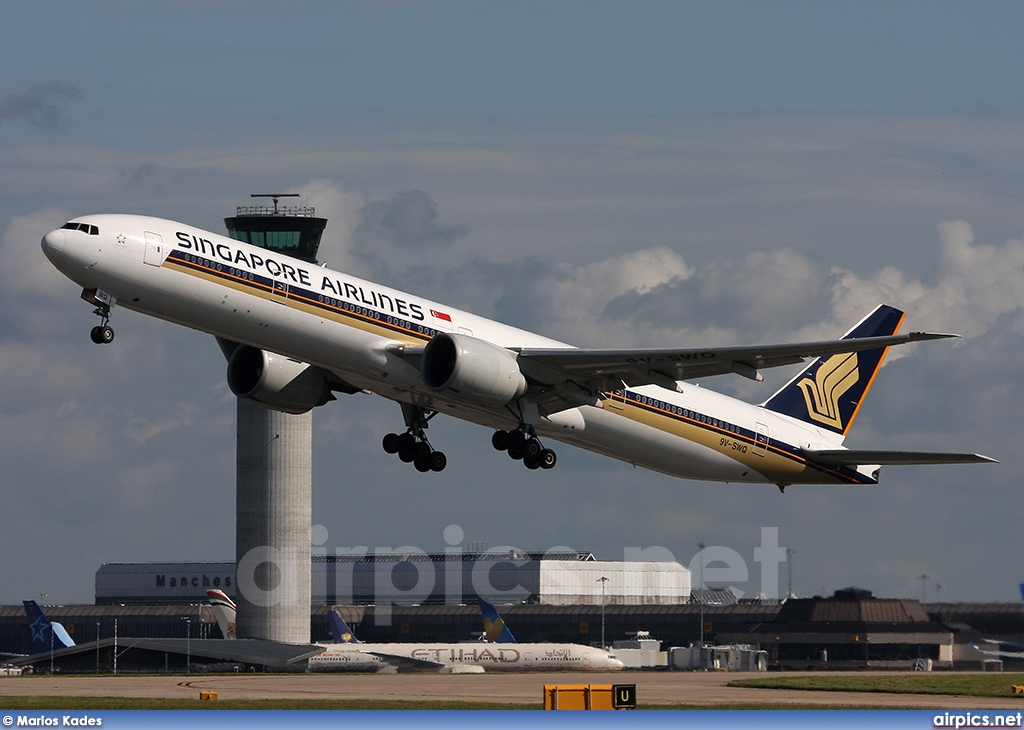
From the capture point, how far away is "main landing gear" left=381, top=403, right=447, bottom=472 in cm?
6059

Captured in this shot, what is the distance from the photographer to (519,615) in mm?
140500

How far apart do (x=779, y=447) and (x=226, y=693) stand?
2750 centimetres

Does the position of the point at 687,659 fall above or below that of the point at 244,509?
below

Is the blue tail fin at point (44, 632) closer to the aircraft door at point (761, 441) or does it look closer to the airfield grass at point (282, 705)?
the airfield grass at point (282, 705)

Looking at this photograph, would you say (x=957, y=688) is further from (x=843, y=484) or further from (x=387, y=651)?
(x=387, y=651)

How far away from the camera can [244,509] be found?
128000mm

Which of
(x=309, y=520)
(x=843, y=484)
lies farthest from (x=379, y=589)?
(x=843, y=484)

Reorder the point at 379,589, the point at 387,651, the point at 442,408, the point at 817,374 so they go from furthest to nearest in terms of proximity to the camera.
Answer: the point at 379,589
the point at 387,651
the point at 817,374
the point at 442,408

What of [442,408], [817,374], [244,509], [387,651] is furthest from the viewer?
[244,509]

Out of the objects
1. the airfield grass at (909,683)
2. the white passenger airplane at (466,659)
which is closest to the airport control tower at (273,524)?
the white passenger airplane at (466,659)

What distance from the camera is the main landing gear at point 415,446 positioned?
60594mm

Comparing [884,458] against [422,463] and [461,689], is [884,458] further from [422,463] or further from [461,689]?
[461,689]

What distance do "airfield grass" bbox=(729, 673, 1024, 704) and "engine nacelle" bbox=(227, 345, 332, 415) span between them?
26.5m

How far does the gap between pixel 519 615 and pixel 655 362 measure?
89102 millimetres
